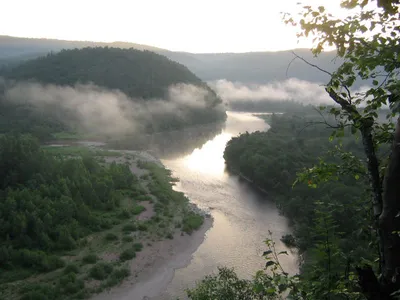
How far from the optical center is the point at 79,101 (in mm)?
68750

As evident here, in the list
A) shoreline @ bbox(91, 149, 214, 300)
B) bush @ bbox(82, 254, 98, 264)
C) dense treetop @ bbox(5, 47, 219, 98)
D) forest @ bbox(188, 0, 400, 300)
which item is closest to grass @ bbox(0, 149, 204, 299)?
bush @ bbox(82, 254, 98, 264)

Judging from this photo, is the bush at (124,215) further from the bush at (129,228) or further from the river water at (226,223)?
the river water at (226,223)

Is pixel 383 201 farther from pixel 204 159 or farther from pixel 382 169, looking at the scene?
pixel 204 159

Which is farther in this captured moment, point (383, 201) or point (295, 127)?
point (295, 127)

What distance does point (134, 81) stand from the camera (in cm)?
7731

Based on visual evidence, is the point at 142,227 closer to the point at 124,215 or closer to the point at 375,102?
the point at 124,215

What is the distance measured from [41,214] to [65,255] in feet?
10.5

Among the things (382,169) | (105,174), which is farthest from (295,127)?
(382,169)

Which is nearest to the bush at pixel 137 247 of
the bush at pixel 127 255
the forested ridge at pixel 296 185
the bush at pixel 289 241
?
the bush at pixel 127 255

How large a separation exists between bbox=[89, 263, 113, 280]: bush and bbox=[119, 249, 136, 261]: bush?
0.99m

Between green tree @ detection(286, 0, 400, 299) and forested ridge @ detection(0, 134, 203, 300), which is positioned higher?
green tree @ detection(286, 0, 400, 299)

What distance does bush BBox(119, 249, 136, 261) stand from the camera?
54.1 feet

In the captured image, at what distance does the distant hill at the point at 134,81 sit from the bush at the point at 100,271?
43752mm

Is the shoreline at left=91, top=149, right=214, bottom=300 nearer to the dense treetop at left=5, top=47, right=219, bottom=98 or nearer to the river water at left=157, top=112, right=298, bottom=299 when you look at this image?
the river water at left=157, top=112, right=298, bottom=299
